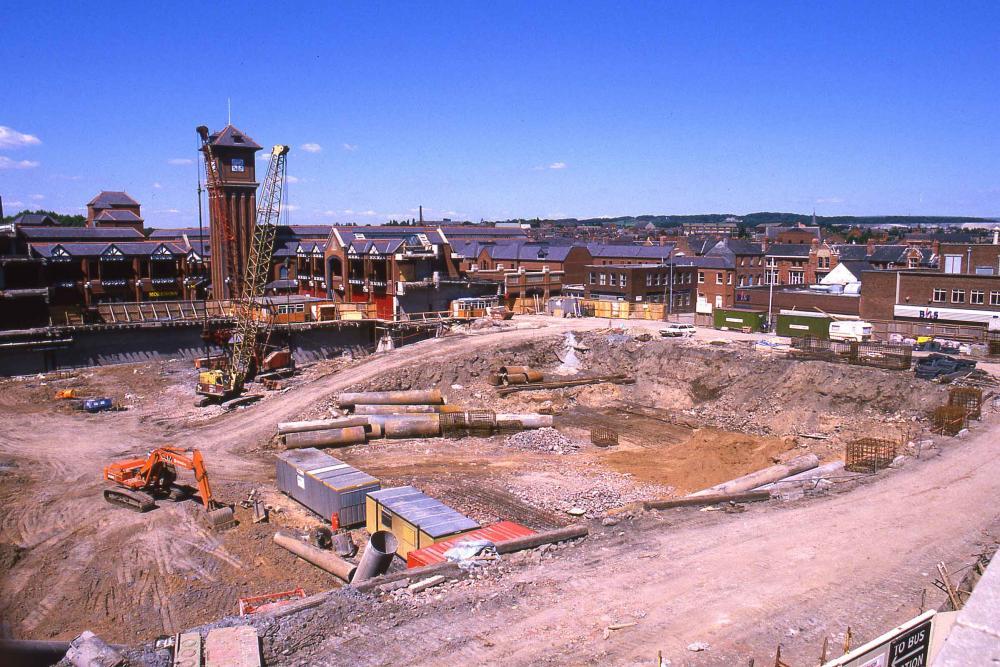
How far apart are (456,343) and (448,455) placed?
1855 cm

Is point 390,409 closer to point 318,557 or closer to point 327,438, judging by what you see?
point 327,438

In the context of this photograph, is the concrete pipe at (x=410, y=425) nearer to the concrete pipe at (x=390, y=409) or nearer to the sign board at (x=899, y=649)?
the concrete pipe at (x=390, y=409)

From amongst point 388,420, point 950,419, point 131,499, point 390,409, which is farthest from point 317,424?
point 950,419

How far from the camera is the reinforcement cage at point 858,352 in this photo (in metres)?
42.8

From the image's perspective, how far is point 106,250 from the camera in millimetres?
60969

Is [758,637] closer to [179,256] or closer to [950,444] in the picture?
[950,444]

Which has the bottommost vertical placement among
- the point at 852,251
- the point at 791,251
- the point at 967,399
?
the point at 967,399

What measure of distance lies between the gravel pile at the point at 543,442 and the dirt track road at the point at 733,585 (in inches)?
548

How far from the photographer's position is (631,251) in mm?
80562

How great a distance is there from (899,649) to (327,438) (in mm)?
29470

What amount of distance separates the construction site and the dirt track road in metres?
0.08

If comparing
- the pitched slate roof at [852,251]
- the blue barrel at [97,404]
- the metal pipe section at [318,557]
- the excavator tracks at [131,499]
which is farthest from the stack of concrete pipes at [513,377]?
the pitched slate roof at [852,251]

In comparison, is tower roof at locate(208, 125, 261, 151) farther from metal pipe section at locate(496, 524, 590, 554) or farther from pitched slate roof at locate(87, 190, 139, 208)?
metal pipe section at locate(496, 524, 590, 554)

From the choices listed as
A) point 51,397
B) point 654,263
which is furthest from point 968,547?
point 654,263
